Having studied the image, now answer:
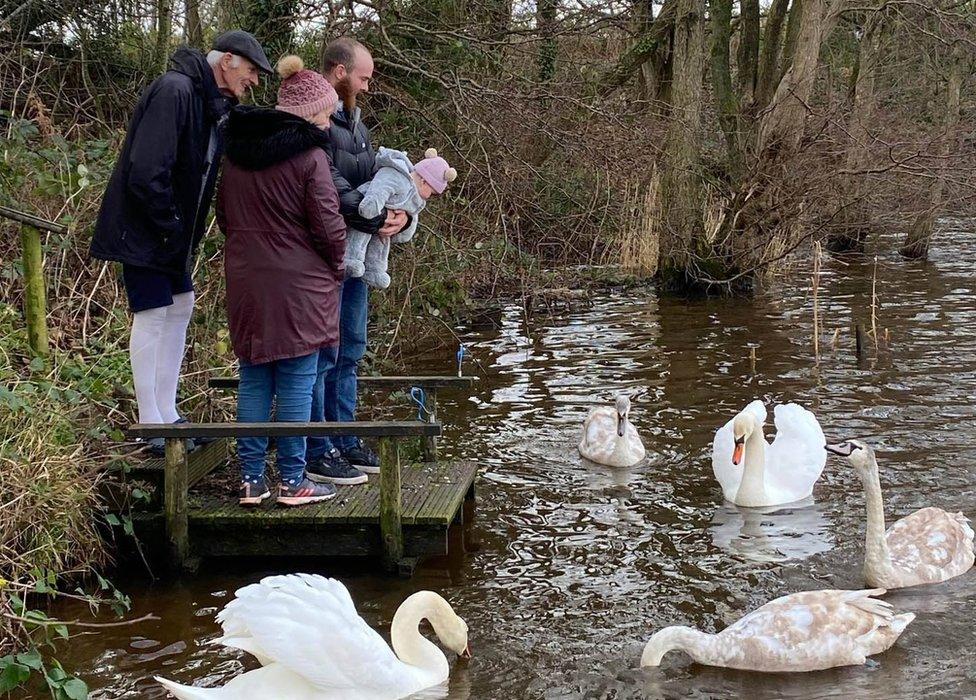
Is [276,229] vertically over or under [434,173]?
under

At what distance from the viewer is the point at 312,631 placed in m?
4.46

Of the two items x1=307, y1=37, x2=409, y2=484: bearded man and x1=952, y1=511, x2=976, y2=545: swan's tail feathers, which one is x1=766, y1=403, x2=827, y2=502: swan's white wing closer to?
x1=952, y1=511, x2=976, y2=545: swan's tail feathers

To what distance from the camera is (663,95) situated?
1834 centimetres

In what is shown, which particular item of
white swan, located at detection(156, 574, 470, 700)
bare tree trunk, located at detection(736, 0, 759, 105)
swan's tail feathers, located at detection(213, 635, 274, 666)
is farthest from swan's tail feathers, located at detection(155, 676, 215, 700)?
bare tree trunk, located at detection(736, 0, 759, 105)

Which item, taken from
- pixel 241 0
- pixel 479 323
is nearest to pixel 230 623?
pixel 241 0

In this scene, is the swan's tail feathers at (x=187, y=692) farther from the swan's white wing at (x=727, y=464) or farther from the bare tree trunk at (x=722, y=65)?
the bare tree trunk at (x=722, y=65)

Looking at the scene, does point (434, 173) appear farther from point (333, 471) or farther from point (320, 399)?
point (333, 471)

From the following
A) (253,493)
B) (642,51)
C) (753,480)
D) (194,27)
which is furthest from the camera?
(642,51)

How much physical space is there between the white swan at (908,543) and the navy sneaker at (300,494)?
2.82 meters

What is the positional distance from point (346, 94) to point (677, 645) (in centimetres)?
334

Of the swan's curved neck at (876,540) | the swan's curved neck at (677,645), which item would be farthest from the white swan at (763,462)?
the swan's curved neck at (677,645)

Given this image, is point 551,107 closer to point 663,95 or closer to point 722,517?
point 722,517

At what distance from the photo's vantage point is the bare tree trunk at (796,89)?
15.9m

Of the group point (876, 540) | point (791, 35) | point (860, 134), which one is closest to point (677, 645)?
point (876, 540)
